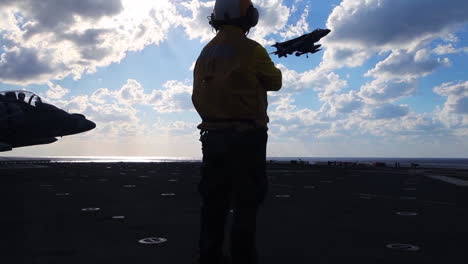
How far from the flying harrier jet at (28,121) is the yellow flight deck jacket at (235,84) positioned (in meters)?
26.8

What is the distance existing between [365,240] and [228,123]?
3523 millimetres

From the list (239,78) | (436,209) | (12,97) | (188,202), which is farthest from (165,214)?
(12,97)

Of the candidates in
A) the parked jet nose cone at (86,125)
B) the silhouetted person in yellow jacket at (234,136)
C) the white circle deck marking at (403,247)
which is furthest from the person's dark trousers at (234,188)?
the parked jet nose cone at (86,125)

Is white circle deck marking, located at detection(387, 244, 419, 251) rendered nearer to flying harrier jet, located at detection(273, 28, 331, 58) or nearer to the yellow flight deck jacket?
the yellow flight deck jacket

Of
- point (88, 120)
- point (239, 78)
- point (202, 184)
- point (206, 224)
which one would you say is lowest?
point (206, 224)

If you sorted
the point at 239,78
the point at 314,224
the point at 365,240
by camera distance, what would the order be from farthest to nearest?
1. the point at 314,224
2. the point at 365,240
3. the point at 239,78

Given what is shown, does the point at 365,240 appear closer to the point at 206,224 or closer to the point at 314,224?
the point at 314,224

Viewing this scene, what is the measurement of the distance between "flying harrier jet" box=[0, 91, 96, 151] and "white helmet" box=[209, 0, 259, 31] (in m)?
26.8

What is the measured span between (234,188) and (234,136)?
51cm

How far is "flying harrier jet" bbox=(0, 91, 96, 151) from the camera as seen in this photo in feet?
89.9

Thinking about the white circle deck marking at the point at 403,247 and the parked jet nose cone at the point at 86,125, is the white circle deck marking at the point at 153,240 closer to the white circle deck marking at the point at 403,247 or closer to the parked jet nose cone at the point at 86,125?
the white circle deck marking at the point at 403,247

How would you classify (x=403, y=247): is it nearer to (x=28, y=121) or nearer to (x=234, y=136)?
(x=234, y=136)

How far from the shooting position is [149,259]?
15.9ft

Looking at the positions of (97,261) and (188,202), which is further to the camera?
(188,202)
